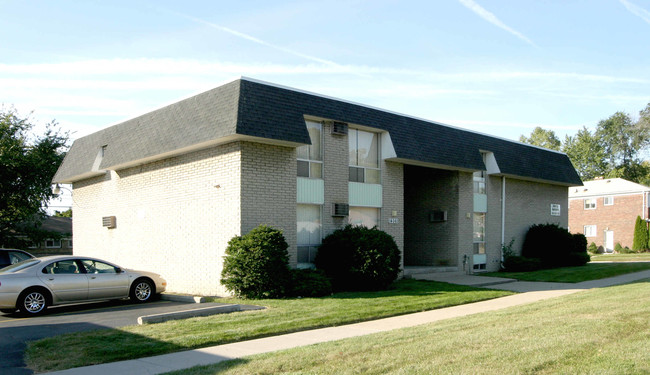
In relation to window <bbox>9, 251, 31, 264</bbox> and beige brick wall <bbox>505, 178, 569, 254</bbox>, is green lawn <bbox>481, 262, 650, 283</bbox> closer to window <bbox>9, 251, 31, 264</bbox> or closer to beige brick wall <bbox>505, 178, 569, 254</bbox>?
beige brick wall <bbox>505, 178, 569, 254</bbox>

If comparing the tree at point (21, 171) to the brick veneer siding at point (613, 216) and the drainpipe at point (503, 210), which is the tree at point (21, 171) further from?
the brick veneer siding at point (613, 216)

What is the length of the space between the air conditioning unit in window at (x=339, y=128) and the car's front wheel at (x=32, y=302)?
9.36 meters

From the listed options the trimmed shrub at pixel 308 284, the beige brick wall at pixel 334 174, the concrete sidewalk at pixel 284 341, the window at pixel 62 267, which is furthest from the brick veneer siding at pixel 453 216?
the window at pixel 62 267

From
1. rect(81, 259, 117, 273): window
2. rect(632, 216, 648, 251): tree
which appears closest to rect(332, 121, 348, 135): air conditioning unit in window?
rect(81, 259, 117, 273): window

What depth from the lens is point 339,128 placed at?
17906mm

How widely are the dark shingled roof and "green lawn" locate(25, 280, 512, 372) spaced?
470 centimetres

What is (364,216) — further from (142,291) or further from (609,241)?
(609,241)

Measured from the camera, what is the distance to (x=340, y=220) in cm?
1812

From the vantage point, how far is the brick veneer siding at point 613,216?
49.4 metres

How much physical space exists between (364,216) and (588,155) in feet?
203

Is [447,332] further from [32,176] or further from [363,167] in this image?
[32,176]

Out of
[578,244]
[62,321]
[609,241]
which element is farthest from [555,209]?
[609,241]

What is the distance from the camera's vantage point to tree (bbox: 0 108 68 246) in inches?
1141

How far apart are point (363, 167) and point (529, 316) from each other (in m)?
8.97
